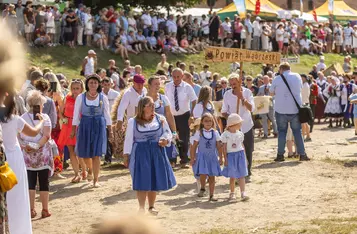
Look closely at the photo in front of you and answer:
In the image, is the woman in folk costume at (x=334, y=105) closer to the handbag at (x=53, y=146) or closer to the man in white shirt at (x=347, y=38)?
the handbag at (x=53, y=146)

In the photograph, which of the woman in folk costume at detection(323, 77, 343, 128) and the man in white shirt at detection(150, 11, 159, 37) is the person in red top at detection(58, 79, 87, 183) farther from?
the man in white shirt at detection(150, 11, 159, 37)

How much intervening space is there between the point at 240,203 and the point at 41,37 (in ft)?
55.2

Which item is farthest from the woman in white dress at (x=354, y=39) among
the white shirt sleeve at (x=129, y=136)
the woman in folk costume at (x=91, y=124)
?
the white shirt sleeve at (x=129, y=136)

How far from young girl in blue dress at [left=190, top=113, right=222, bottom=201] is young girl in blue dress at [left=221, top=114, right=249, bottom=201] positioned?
97mm

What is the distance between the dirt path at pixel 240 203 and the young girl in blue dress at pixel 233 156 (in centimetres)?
32

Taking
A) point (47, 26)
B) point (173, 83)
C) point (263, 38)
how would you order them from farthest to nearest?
point (263, 38) → point (47, 26) → point (173, 83)

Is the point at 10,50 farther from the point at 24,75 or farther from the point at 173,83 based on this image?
the point at 173,83

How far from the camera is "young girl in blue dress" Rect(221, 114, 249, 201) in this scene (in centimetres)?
1153

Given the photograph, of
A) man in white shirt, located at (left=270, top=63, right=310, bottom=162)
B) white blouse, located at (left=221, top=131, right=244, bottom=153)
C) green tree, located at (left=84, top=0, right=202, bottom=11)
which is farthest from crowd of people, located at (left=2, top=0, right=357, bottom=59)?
white blouse, located at (left=221, top=131, right=244, bottom=153)

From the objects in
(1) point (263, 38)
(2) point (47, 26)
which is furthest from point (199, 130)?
(1) point (263, 38)

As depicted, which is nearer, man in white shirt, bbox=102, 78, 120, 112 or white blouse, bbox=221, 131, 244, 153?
white blouse, bbox=221, 131, 244, 153

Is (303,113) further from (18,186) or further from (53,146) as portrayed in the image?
(18,186)

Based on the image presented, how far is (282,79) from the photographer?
1557 cm

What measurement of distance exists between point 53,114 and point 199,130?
2301 mm
